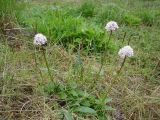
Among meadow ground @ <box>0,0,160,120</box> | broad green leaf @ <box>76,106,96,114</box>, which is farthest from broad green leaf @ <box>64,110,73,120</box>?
broad green leaf @ <box>76,106,96,114</box>

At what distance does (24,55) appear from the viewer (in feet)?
9.46

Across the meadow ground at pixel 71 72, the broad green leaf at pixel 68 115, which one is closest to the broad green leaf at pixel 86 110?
the meadow ground at pixel 71 72

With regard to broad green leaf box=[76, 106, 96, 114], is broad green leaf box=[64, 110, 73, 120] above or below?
above

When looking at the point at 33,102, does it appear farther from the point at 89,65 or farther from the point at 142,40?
the point at 142,40

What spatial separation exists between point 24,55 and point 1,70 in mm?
370

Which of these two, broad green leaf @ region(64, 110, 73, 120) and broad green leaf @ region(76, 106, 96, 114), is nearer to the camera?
broad green leaf @ region(64, 110, 73, 120)

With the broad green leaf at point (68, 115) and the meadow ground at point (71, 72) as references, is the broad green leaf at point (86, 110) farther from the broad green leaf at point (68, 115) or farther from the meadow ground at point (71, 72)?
the broad green leaf at point (68, 115)

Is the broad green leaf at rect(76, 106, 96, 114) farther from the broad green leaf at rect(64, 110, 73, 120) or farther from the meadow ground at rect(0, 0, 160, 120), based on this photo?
the broad green leaf at rect(64, 110, 73, 120)

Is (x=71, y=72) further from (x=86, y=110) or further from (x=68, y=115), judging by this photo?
(x=68, y=115)

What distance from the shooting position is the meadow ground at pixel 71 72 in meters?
2.28

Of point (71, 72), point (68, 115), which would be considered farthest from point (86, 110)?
point (71, 72)

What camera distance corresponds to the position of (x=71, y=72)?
262 cm

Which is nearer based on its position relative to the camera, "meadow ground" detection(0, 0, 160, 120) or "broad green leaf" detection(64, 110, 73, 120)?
"broad green leaf" detection(64, 110, 73, 120)

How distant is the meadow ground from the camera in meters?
2.28
